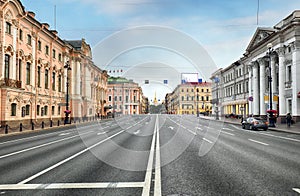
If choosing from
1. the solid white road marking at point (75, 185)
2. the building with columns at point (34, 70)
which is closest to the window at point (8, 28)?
the building with columns at point (34, 70)

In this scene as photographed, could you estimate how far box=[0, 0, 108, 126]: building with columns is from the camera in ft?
93.9

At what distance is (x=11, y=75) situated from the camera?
2978 centimetres

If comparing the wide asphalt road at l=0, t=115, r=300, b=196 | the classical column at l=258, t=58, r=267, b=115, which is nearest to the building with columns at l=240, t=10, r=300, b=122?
the classical column at l=258, t=58, r=267, b=115

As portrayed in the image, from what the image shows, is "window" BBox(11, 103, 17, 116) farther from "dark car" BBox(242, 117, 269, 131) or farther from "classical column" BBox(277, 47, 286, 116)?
"classical column" BBox(277, 47, 286, 116)

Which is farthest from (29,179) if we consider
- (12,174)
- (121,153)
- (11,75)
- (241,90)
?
(241,90)

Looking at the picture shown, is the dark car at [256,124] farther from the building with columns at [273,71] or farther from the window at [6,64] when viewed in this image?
the window at [6,64]

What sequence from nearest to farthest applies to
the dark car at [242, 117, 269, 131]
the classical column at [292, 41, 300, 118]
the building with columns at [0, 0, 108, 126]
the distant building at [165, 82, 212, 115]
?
the dark car at [242, 117, 269, 131] → the building with columns at [0, 0, 108, 126] → the classical column at [292, 41, 300, 118] → the distant building at [165, 82, 212, 115]

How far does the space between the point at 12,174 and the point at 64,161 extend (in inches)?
83.4

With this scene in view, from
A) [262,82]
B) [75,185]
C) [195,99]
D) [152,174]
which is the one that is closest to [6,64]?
[75,185]

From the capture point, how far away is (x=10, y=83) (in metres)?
28.8

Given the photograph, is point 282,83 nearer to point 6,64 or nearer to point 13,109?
point 13,109

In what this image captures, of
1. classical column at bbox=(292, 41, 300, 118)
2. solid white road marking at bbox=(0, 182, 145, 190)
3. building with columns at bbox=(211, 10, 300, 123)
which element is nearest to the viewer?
solid white road marking at bbox=(0, 182, 145, 190)

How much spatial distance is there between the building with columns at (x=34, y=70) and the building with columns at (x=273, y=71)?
92.1 feet

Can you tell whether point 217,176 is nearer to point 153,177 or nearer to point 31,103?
point 153,177
